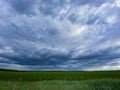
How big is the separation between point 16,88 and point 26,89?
883 millimetres

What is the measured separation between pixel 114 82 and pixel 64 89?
7171mm

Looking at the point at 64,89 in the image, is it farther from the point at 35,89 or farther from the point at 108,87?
the point at 108,87

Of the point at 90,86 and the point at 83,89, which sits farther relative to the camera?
the point at 90,86

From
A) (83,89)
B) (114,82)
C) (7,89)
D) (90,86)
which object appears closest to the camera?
(7,89)

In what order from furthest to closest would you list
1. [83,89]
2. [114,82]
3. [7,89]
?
1. [114,82]
2. [83,89]
3. [7,89]

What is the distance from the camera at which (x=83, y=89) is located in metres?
21.6

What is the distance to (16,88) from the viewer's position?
20.1m

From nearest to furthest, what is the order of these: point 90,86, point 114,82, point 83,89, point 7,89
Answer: point 7,89
point 83,89
point 90,86
point 114,82

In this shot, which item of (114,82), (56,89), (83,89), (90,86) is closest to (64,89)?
(56,89)

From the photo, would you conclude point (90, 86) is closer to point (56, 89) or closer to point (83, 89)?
point (83, 89)

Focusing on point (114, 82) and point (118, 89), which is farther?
point (114, 82)

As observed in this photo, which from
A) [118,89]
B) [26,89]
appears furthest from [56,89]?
[118,89]

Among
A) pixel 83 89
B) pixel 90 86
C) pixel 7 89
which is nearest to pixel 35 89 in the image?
pixel 7 89

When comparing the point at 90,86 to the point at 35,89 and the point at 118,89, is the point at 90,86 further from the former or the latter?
the point at 35,89
